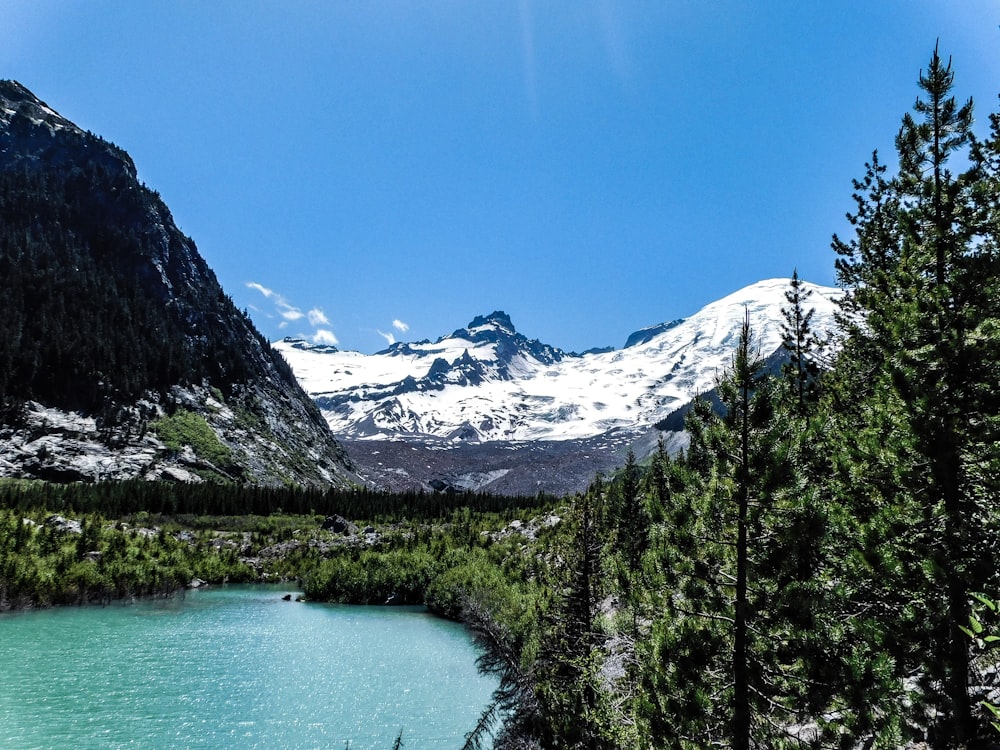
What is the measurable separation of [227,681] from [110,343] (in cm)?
13196

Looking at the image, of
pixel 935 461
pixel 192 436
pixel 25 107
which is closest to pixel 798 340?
pixel 935 461

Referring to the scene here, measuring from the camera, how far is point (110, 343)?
138375 millimetres

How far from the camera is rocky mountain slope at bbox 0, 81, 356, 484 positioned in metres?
120

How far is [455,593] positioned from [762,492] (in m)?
52.3

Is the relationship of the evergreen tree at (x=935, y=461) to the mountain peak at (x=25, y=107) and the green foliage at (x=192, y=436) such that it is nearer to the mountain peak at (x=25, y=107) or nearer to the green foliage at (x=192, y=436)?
the green foliage at (x=192, y=436)

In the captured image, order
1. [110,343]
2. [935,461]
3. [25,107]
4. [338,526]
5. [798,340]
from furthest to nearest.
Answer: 1. [25,107]
2. [110,343]
3. [338,526]
4. [798,340]
5. [935,461]

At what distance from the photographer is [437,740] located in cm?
2709

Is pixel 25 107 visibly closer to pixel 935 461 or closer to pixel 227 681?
pixel 227 681

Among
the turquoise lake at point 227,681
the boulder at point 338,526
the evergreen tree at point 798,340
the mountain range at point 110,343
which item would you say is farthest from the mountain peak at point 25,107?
the evergreen tree at point 798,340

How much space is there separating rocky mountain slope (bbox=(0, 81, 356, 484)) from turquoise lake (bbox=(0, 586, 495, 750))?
275ft

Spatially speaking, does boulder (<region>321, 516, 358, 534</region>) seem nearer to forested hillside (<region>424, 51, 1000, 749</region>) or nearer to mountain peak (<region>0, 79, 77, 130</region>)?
forested hillside (<region>424, 51, 1000, 749</region>)

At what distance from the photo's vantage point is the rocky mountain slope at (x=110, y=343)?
120m

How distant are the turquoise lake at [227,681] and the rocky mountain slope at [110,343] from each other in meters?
83.9

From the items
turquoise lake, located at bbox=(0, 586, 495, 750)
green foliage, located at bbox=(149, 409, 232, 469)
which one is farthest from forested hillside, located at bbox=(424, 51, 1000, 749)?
green foliage, located at bbox=(149, 409, 232, 469)
